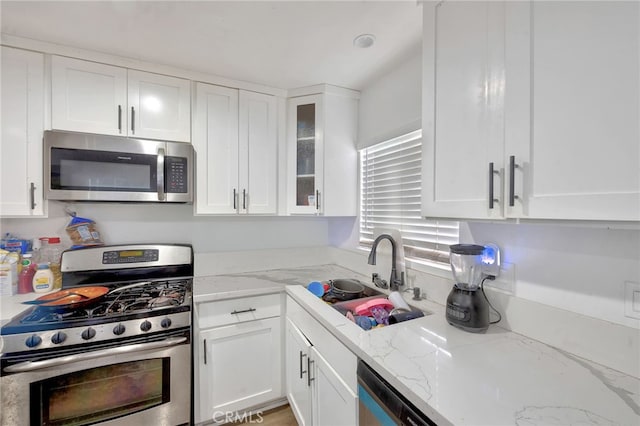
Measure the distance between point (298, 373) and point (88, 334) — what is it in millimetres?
1129

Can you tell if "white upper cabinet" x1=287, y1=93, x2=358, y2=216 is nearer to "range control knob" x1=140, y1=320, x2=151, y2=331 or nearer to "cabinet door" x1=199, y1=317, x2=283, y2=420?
"cabinet door" x1=199, y1=317, x2=283, y2=420

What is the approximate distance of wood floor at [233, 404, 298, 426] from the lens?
175cm

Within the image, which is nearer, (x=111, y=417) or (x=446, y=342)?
(x=446, y=342)

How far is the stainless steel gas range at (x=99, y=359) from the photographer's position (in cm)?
121

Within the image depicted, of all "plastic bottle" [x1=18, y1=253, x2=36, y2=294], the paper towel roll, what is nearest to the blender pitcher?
the paper towel roll

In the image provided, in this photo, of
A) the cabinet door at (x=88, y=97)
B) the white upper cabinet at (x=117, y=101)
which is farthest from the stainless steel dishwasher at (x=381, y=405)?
the cabinet door at (x=88, y=97)

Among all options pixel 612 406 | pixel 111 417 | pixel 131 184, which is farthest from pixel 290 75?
pixel 111 417

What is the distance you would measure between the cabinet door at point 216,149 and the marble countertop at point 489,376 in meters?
1.22

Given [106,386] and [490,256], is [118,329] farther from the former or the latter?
[490,256]

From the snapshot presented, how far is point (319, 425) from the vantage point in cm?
134

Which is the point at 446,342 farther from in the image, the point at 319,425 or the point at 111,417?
the point at 111,417

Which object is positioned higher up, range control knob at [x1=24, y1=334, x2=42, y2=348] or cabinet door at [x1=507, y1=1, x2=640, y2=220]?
cabinet door at [x1=507, y1=1, x2=640, y2=220]

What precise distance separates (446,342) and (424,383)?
300 millimetres

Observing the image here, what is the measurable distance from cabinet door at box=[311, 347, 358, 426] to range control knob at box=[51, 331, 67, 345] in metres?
1.21
